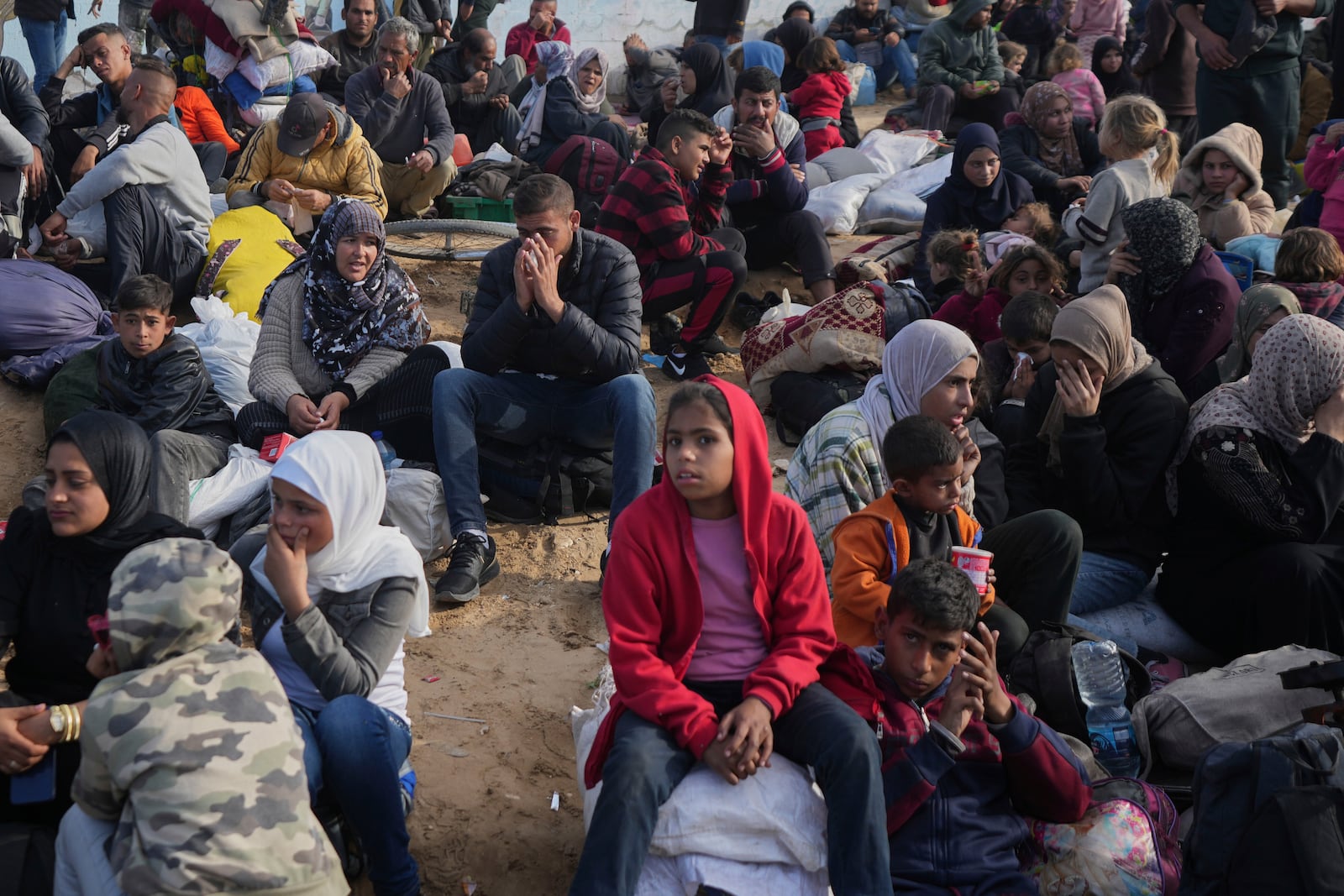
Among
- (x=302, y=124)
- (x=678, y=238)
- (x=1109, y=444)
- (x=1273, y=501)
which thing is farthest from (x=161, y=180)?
(x=1273, y=501)

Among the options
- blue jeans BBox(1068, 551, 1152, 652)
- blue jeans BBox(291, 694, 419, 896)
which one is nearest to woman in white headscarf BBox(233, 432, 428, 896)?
blue jeans BBox(291, 694, 419, 896)

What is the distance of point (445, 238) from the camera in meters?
8.06

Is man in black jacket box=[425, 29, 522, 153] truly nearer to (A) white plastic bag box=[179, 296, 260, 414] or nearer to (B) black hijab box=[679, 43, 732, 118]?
(B) black hijab box=[679, 43, 732, 118]

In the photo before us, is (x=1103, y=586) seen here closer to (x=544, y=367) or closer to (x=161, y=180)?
(x=544, y=367)

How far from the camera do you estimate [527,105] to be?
32.0 ft

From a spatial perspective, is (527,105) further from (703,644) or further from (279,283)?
(703,644)

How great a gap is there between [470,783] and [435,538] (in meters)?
1.41

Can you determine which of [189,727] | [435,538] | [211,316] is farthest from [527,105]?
[189,727]

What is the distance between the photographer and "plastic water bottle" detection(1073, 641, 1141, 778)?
390cm

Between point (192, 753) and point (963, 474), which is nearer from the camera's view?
point (192, 753)

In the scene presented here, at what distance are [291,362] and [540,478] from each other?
1194mm

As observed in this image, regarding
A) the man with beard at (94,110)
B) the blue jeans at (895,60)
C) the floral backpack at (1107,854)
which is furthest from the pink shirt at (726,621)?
the blue jeans at (895,60)

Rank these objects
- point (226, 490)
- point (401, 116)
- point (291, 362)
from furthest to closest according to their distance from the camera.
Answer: point (401, 116) → point (291, 362) → point (226, 490)

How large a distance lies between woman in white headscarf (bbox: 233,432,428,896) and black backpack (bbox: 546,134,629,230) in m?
4.88
